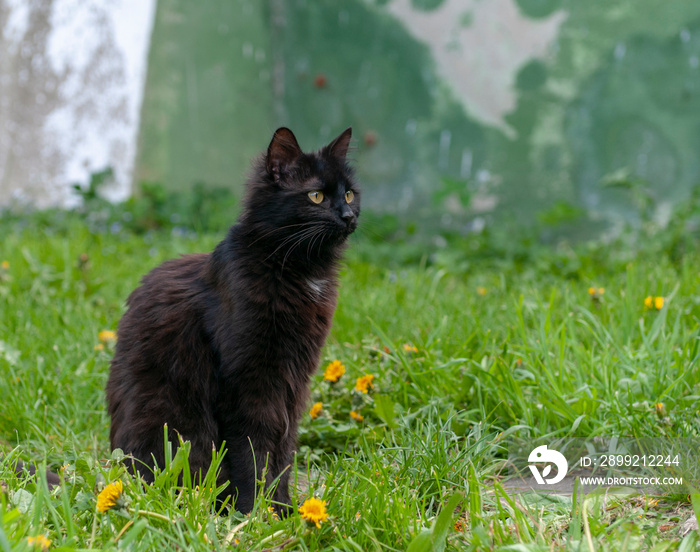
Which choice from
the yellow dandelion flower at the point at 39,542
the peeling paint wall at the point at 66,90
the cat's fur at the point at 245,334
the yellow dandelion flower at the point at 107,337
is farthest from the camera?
the peeling paint wall at the point at 66,90

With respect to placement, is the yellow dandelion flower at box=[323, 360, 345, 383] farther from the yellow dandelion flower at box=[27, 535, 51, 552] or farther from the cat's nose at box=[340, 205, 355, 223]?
the yellow dandelion flower at box=[27, 535, 51, 552]

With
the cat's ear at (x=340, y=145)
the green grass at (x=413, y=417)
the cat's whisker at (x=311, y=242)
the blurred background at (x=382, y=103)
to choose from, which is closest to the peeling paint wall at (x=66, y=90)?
the blurred background at (x=382, y=103)

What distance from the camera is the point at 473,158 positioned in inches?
211

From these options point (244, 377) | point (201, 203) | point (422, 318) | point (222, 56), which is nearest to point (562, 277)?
point (422, 318)

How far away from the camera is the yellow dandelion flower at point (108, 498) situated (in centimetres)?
145

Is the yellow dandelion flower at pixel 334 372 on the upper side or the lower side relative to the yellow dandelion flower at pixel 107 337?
upper

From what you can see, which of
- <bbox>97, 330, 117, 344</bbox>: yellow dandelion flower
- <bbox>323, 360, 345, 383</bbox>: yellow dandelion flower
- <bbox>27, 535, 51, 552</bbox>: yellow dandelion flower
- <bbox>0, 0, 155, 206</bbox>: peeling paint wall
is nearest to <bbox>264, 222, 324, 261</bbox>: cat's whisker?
<bbox>323, 360, 345, 383</bbox>: yellow dandelion flower

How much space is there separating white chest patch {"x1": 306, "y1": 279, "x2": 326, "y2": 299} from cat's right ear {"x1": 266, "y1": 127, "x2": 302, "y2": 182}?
0.36 metres

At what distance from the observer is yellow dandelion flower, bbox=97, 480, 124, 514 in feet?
4.77

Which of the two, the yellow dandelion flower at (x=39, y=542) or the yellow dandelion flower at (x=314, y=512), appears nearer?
the yellow dandelion flower at (x=39, y=542)

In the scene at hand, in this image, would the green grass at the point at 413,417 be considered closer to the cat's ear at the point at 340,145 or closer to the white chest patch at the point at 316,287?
the white chest patch at the point at 316,287

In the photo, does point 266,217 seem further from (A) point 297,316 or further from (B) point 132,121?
(B) point 132,121

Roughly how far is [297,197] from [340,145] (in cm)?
31

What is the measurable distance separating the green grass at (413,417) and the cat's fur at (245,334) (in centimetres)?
16
